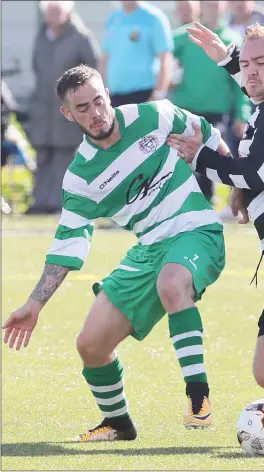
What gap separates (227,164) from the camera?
6059mm

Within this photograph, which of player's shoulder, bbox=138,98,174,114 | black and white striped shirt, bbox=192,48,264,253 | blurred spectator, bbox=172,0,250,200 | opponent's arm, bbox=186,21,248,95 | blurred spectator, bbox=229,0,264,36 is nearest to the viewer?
black and white striped shirt, bbox=192,48,264,253

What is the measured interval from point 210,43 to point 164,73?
267 inches

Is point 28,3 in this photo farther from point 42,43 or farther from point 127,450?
point 127,450

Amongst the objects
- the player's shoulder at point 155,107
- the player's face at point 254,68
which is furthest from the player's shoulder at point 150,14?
the player's face at point 254,68

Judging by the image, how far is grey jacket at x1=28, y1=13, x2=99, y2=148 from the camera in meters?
15.1

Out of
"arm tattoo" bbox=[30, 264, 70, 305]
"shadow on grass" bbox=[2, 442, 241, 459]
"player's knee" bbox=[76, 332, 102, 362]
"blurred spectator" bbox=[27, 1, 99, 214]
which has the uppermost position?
"arm tattoo" bbox=[30, 264, 70, 305]

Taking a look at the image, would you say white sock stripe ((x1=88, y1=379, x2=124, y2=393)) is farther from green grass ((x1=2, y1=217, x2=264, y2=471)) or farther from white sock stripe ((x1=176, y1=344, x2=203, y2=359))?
white sock stripe ((x1=176, y1=344, x2=203, y2=359))

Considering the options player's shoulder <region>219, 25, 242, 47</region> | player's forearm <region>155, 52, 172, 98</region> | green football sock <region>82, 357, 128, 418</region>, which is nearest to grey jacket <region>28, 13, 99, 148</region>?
player's forearm <region>155, 52, 172, 98</region>

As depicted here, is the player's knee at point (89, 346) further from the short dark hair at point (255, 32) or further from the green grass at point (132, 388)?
the short dark hair at point (255, 32)

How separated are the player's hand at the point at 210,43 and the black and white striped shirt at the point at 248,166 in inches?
28.3

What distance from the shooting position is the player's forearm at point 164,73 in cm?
1361

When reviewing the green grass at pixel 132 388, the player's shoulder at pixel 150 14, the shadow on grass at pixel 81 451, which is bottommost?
the player's shoulder at pixel 150 14

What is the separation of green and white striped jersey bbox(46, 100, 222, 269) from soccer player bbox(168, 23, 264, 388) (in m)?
0.16

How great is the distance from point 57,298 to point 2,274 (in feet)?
3.81
